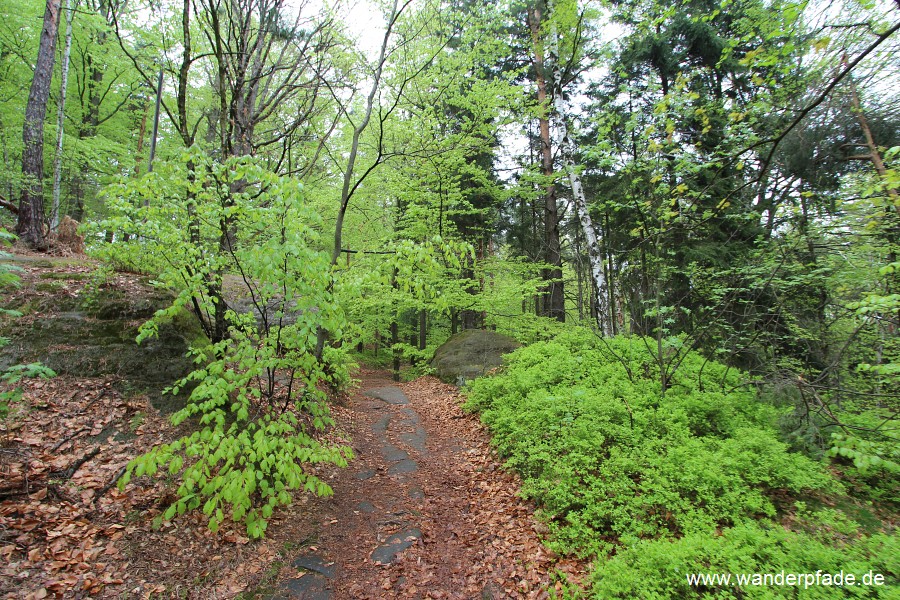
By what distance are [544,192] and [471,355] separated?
6025mm

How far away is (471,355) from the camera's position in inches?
436

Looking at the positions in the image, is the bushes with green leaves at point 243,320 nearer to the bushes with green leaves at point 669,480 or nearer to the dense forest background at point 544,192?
the dense forest background at point 544,192

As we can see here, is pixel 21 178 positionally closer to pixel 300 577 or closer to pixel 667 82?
pixel 300 577

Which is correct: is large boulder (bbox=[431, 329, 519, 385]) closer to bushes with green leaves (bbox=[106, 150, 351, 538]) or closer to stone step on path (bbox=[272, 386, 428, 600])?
stone step on path (bbox=[272, 386, 428, 600])

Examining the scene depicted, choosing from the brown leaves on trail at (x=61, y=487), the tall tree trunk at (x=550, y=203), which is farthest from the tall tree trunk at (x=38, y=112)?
the tall tree trunk at (x=550, y=203)

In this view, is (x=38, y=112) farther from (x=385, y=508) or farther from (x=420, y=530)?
(x=420, y=530)

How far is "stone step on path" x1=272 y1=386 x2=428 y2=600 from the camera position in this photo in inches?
137

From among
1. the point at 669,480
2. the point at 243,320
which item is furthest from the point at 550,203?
the point at 243,320

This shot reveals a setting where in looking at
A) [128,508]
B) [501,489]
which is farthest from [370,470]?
[128,508]

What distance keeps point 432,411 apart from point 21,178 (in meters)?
9.95

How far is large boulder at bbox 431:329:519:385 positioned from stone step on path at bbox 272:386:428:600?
6.81ft

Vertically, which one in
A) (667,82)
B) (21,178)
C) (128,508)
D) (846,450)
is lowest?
(128,508)

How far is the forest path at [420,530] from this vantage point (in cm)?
350

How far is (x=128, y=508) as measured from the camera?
3623 millimetres
